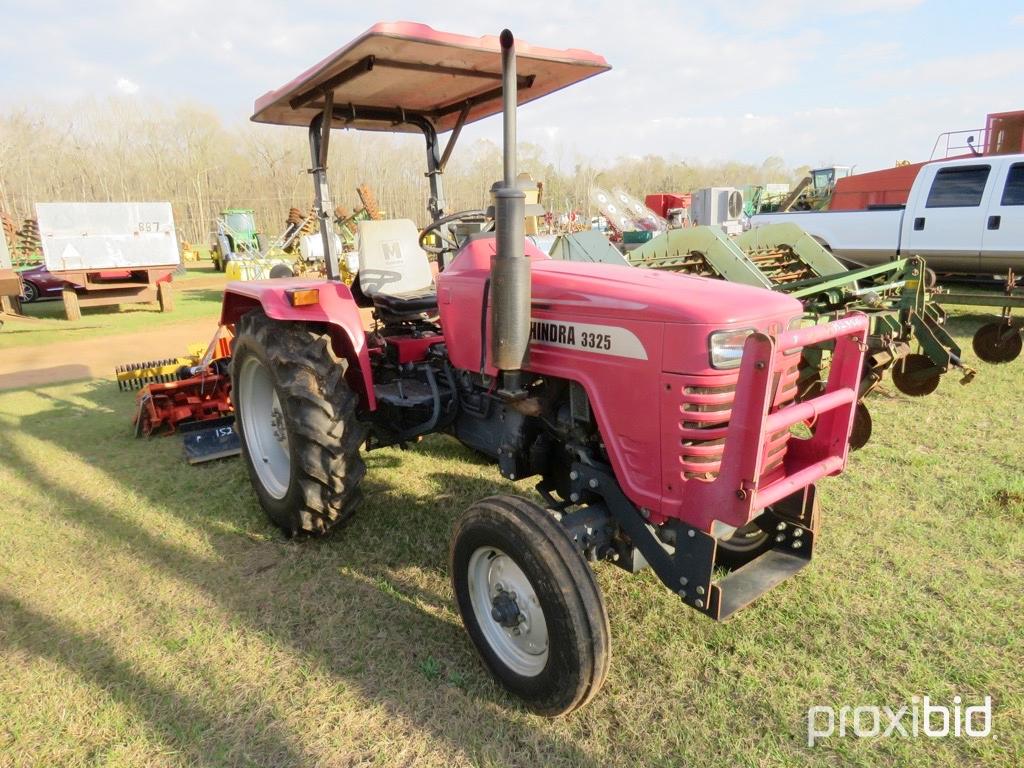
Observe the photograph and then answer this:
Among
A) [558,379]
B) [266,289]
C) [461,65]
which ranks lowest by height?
[558,379]

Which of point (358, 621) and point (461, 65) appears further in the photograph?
point (461, 65)

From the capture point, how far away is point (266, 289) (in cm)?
293

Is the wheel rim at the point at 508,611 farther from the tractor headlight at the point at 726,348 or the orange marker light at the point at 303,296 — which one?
the orange marker light at the point at 303,296

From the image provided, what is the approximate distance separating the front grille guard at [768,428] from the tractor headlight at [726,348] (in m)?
0.11

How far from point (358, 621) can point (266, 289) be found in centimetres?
153

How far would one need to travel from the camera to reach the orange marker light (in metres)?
2.75

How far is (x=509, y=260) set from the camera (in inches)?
74.8

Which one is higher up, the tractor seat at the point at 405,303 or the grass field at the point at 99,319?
the tractor seat at the point at 405,303

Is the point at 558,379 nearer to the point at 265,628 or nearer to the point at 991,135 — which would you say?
the point at 265,628

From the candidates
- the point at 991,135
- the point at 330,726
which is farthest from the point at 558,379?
the point at 991,135

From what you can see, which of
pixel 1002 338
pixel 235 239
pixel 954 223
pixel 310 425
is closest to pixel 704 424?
pixel 310 425

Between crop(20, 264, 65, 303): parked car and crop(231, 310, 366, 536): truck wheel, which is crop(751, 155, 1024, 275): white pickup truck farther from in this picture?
crop(20, 264, 65, 303): parked car

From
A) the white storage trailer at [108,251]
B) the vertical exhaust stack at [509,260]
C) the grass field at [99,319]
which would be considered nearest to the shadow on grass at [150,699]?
the vertical exhaust stack at [509,260]

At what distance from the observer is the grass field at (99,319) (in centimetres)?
903
